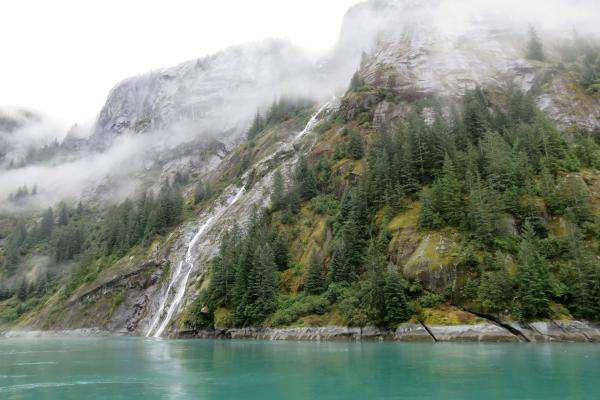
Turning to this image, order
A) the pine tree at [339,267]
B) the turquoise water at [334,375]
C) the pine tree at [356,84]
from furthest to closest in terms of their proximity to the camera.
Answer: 1. the pine tree at [356,84]
2. the pine tree at [339,267]
3. the turquoise water at [334,375]

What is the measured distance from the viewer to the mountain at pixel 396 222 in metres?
51.0

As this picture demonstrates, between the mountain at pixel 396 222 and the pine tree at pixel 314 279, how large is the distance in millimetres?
214

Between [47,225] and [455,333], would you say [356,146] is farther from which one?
[47,225]

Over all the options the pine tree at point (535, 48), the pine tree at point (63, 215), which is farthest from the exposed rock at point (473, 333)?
the pine tree at point (63, 215)

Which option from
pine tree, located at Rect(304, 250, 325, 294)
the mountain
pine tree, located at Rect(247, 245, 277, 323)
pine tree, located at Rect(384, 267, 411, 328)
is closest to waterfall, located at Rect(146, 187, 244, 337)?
the mountain

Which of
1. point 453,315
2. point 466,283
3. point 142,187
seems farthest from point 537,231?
point 142,187

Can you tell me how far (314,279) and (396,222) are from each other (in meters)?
14.9

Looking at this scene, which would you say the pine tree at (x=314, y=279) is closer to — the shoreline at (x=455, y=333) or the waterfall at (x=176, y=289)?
the shoreline at (x=455, y=333)

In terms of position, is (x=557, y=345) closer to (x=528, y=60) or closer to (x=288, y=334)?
(x=288, y=334)

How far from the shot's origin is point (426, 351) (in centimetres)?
3975

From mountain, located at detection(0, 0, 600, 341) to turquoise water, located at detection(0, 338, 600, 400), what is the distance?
9.87 m

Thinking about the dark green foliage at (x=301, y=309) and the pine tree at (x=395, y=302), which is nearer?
the pine tree at (x=395, y=302)

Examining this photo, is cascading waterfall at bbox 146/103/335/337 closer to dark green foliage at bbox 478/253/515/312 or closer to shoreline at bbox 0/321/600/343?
shoreline at bbox 0/321/600/343

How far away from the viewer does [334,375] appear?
28453 mm
